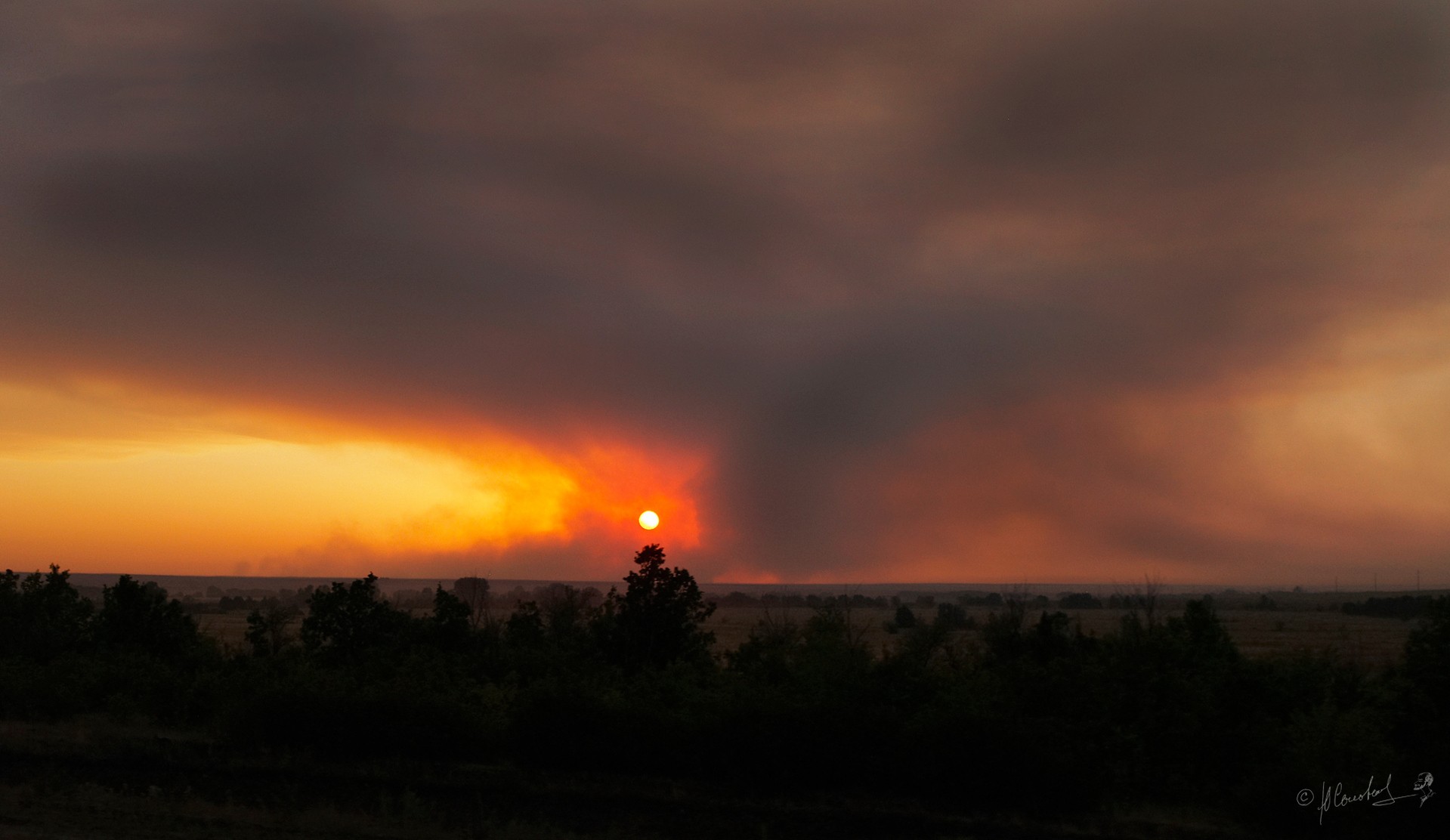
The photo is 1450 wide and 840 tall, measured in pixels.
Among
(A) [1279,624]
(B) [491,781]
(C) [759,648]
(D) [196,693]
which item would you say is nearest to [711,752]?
(B) [491,781]

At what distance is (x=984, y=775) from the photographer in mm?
21141

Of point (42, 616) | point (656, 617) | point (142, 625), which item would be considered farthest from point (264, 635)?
point (656, 617)

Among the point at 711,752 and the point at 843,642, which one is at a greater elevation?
the point at 843,642

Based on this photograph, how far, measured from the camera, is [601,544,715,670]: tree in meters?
31.1

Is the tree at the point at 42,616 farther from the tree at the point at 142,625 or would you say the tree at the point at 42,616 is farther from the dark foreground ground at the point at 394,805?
the dark foreground ground at the point at 394,805

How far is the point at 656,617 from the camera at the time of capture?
3136cm

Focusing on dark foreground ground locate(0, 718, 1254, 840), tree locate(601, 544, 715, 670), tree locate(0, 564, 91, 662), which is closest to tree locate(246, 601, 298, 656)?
tree locate(0, 564, 91, 662)

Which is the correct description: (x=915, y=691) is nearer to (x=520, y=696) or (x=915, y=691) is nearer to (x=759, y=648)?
(x=759, y=648)

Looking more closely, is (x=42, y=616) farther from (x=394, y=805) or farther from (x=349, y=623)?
(x=394, y=805)

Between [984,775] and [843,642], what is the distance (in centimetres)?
646

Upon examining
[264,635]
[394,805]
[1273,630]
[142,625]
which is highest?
[142,625]

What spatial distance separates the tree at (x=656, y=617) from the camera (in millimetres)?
31094

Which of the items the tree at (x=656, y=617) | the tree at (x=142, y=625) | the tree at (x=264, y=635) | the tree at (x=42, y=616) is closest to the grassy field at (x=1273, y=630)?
the tree at (x=42, y=616)

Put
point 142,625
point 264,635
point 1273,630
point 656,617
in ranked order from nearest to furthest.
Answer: point 656,617 < point 264,635 < point 142,625 < point 1273,630
